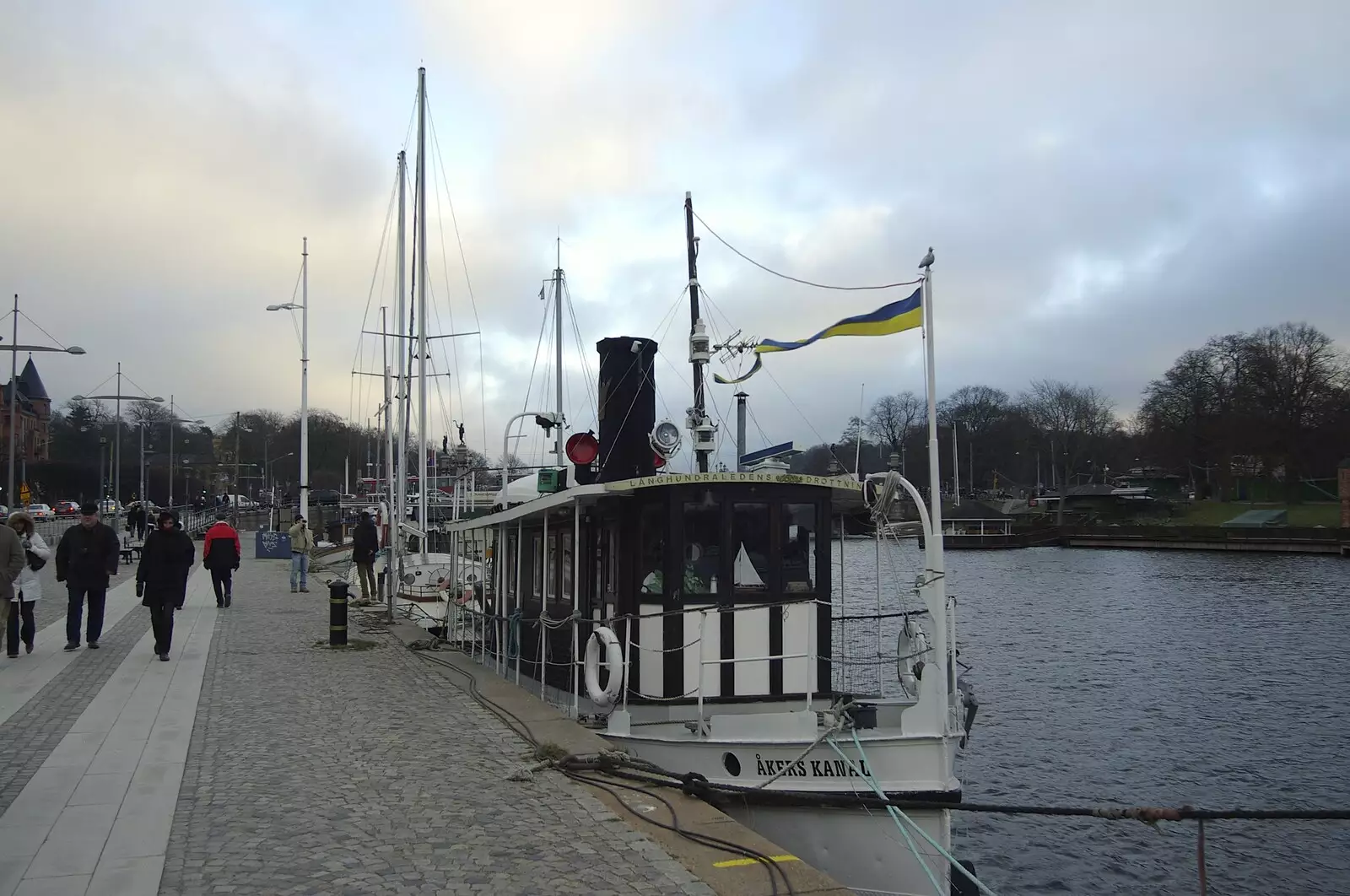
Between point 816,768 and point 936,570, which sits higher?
point 936,570

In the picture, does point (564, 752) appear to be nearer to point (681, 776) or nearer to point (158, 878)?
point (681, 776)

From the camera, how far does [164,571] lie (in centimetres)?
1280

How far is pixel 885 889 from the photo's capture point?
8359mm

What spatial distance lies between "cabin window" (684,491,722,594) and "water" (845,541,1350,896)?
175 centimetres

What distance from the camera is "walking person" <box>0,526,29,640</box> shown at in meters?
11.4

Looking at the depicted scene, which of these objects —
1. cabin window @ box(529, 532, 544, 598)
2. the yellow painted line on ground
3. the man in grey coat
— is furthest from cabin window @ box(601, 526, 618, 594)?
the man in grey coat

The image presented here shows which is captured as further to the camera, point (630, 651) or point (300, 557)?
point (300, 557)

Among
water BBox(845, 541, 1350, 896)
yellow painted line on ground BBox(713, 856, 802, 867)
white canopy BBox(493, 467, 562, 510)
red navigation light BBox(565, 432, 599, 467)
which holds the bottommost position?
water BBox(845, 541, 1350, 896)

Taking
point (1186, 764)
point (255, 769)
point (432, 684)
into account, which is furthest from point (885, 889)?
point (1186, 764)

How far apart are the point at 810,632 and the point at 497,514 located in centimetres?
579

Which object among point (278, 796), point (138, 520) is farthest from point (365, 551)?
point (138, 520)

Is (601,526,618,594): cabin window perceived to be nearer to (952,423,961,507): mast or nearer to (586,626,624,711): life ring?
(586,626,624,711): life ring

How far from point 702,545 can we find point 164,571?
7148 millimetres

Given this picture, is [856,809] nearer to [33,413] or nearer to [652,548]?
[652,548]
